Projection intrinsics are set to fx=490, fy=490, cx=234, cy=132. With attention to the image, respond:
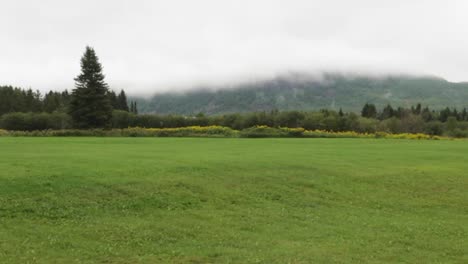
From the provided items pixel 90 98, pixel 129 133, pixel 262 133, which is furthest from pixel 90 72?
pixel 262 133

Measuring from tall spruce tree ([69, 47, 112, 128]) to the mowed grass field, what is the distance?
44.3 metres

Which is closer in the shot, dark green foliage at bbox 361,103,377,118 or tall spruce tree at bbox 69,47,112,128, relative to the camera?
tall spruce tree at bbox 69,47,112,128

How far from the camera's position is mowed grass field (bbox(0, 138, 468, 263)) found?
13.6 metres

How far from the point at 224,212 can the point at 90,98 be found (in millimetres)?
57590

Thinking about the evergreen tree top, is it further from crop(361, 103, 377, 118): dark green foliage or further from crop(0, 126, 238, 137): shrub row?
crop(361, 103, 377, 118): dark green foliage

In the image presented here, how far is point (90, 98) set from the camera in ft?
234

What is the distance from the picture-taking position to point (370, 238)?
610 inches

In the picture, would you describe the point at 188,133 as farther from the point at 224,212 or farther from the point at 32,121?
the point at 32,121

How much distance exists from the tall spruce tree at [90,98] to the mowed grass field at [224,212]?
4432cm

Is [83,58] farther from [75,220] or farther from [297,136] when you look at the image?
[75,220]

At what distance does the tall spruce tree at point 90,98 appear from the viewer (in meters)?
70.8

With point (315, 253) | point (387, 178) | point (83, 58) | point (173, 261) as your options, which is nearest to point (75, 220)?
point (173, 261)

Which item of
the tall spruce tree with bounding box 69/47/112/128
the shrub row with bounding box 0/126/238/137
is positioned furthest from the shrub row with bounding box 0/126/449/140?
the tall spruce tree with bounding box 69/47/112/128

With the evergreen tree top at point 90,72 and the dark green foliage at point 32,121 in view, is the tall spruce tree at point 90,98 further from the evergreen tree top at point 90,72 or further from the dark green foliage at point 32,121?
the dark green foliage at point 32,121
